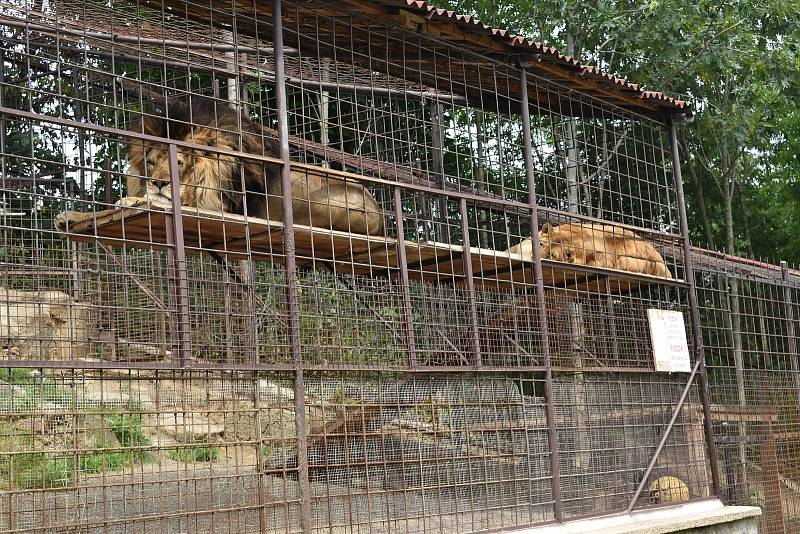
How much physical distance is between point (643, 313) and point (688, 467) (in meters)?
2.02

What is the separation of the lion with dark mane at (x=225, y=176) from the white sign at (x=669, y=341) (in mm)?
3656

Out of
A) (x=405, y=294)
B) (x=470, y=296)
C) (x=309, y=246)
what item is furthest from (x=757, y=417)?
(x=309, y=246)

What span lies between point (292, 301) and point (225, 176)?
5.45 feet

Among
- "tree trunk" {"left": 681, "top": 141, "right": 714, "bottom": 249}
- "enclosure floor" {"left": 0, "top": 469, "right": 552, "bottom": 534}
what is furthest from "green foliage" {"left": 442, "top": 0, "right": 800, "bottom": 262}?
"enclosure floor" {"left": 0, "top": 469, "right": 552, "bottom": 534}

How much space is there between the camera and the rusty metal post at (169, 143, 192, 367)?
25.8 ft

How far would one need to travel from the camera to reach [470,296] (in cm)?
1050

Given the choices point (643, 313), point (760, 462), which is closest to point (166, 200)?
point (643, 313)

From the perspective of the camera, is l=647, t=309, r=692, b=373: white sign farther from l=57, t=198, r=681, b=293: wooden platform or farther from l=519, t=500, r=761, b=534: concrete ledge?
l=519, t=500, r=761, b=534: concrete ledge

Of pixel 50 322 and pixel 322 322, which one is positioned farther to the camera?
pixel 322 322

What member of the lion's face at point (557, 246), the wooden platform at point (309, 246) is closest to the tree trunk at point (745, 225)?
the wooden platform at point (309, 246)

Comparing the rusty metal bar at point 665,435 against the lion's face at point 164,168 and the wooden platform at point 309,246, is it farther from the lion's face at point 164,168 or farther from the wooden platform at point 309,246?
the lion's face at point 164,168

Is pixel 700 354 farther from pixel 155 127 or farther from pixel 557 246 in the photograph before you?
pixel 155 127

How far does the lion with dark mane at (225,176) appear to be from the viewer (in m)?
9.21

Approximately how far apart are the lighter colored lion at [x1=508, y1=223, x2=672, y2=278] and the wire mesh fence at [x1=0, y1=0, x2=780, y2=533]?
0.12 feet
